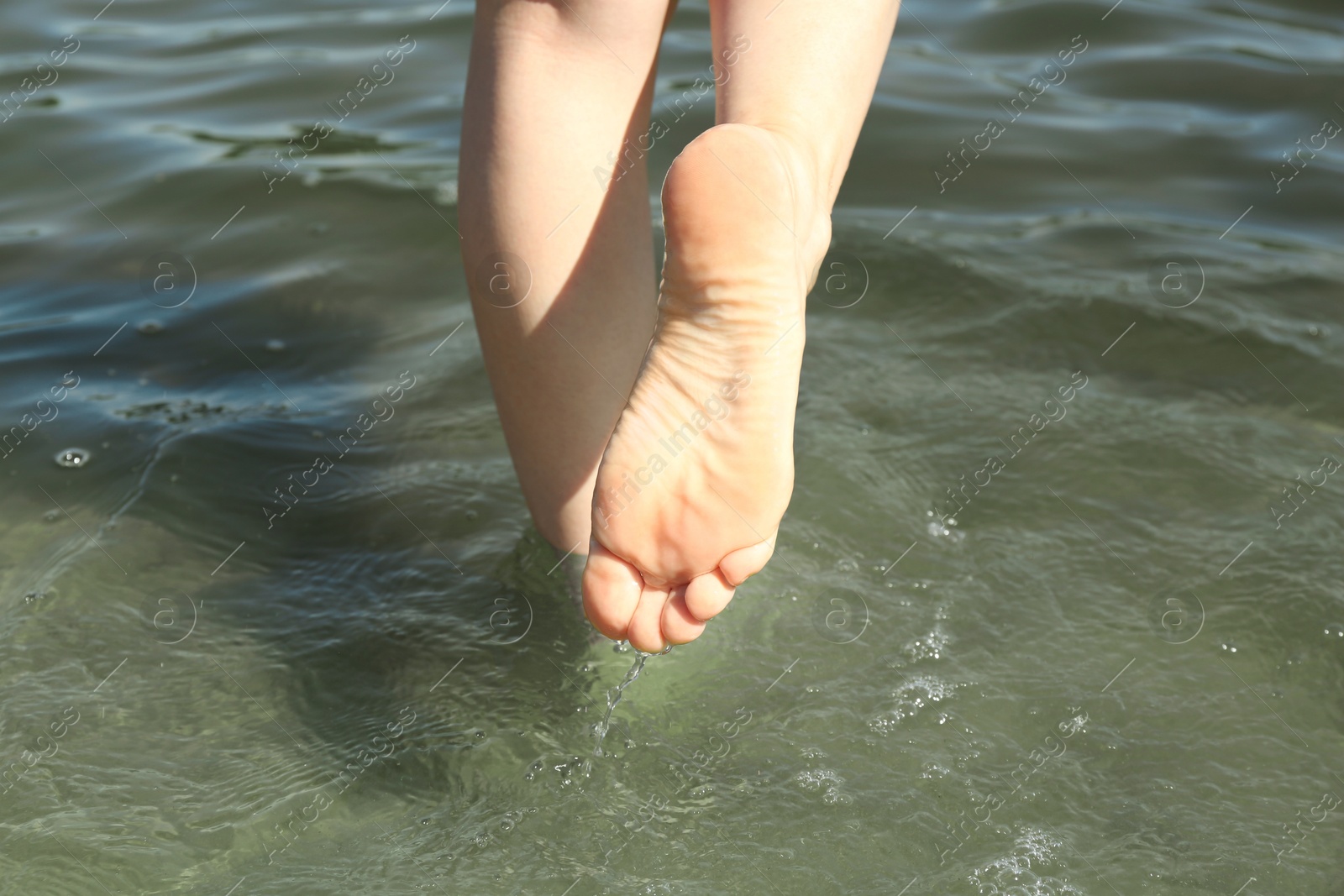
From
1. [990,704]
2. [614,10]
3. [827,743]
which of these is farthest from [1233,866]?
[614,10]

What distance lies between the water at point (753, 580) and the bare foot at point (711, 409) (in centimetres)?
23

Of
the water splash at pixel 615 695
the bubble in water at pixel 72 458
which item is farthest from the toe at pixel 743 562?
the bubble in water at pixel 72 458

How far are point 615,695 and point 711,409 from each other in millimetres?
403

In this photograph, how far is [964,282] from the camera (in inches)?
88.1

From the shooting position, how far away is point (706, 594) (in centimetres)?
109

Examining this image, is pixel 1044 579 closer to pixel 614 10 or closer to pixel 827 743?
pixel 827 743

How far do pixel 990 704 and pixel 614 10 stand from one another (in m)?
0.80

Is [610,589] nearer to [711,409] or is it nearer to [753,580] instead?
[711,409]

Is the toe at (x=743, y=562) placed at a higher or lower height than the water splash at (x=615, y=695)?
higher

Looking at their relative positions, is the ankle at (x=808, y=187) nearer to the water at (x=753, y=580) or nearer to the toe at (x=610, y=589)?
the toe at (x=610, y=589)

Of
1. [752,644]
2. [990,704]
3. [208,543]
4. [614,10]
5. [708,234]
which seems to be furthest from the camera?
[208,543]

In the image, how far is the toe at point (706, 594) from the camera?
109 centimetres

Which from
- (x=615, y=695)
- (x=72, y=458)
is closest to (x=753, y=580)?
(x=615, y=695)

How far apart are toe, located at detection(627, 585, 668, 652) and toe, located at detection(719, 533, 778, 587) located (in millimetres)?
65
